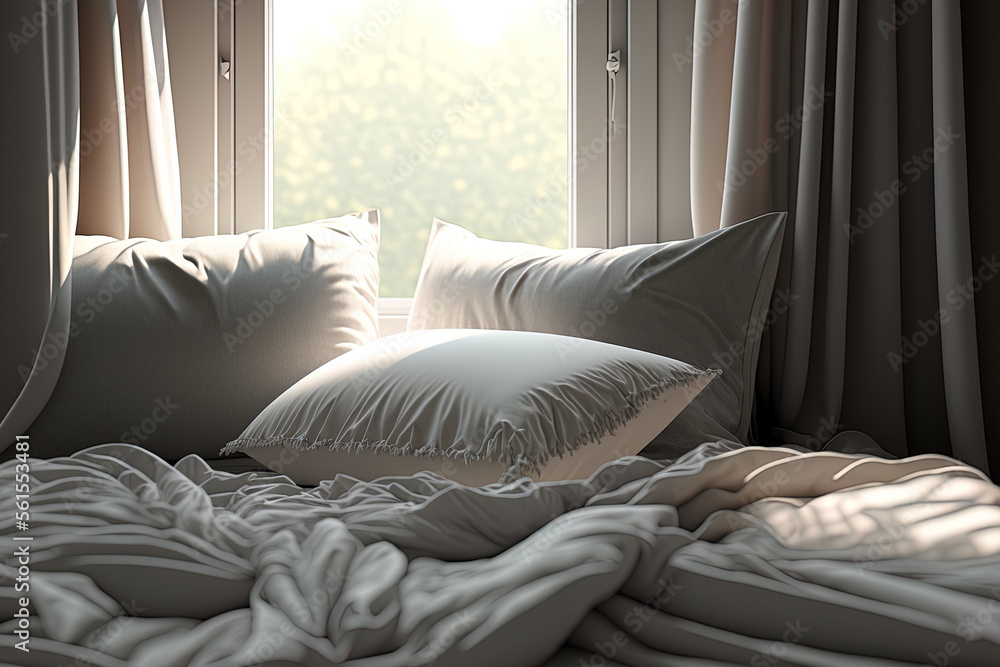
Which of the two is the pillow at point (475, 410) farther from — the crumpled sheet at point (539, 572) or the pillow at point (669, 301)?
the pillow at point (669, 301)

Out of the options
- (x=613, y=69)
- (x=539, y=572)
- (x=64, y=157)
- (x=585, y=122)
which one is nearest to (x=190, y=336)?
(x=64, y=157)

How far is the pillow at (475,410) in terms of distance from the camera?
0.91 m

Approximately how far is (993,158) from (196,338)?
1.63 m

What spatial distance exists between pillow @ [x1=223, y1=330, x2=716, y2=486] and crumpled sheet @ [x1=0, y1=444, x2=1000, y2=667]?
0.11 metres

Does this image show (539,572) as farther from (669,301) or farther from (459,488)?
(669,301)

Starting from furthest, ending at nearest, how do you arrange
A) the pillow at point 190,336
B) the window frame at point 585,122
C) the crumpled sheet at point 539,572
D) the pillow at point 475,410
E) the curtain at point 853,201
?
the window frame at point 585,122 → the curtain at point 853,201 → the pillow at point 190,336 → the pillow at point 475,410 → the crumpled sheet at point 539,572

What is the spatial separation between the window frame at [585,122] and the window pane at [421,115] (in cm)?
4

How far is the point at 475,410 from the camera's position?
0.93 m

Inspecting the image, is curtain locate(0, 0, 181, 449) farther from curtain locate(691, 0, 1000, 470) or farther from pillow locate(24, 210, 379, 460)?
curtain locate(691, 0, 1000, 470)

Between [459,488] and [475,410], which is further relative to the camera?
[475,410]

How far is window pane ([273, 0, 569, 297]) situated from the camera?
6.41 feet

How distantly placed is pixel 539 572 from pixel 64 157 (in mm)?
1403

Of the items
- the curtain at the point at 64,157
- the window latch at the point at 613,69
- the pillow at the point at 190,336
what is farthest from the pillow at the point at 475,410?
the window latch at the point at 613,69

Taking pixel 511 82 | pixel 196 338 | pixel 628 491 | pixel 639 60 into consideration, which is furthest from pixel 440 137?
pixel 628 491
